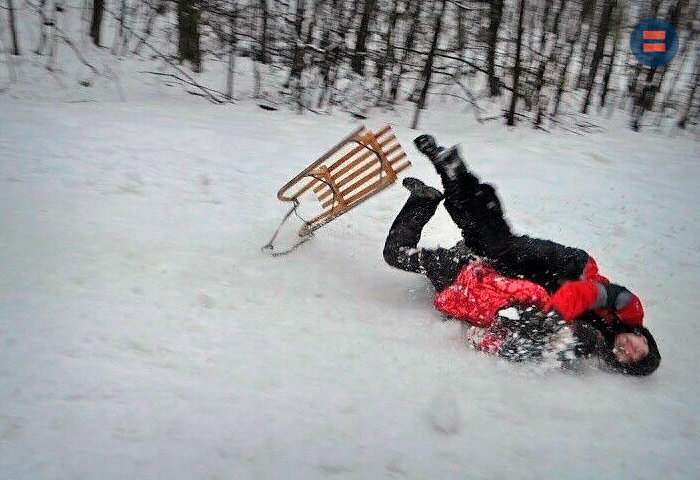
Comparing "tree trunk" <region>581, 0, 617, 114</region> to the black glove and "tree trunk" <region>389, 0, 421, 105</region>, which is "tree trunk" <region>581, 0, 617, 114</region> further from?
the black glove

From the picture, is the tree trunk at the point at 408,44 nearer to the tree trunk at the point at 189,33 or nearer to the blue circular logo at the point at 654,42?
the tree trunk at the point at 189,33

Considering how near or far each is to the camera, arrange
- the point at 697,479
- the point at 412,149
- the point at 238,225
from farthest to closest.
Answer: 1. the point at 412,149
2. the point at 238,225
3. the point at 697,479

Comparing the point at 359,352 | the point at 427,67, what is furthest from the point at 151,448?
the point at 427,67

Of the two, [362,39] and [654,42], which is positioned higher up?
[654,42]

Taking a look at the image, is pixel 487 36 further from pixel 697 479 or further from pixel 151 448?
pixel 151 448

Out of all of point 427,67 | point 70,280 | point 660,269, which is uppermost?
point 427,67

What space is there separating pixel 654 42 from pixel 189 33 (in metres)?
11.3

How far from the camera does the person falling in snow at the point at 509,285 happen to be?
2533mm

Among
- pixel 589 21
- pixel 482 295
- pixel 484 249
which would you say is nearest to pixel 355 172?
pixel 484 249

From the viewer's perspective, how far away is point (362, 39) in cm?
895

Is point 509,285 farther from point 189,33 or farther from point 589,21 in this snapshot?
point 589,21

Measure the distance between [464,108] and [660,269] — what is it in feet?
17.8

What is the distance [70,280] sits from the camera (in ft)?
8.27

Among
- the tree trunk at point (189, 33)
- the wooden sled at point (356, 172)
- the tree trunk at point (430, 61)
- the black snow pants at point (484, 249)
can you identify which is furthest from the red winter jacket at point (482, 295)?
the tree trunk at point (189, 33)
